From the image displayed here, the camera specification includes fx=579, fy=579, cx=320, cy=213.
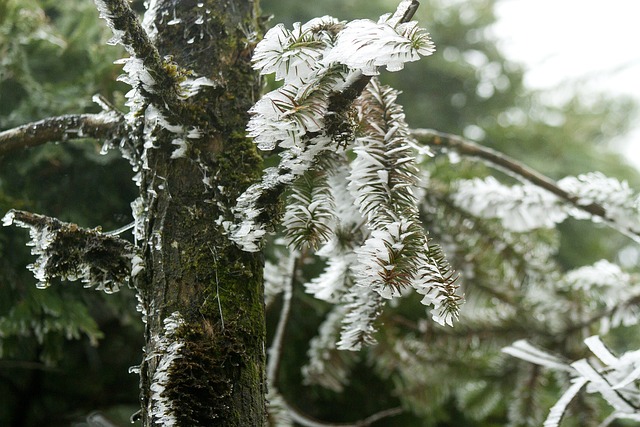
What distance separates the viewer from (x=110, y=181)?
55.8 inches

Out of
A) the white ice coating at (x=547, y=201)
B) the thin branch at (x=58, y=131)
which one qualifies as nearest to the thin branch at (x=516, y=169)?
the white ice coating at (x=547, y=201)

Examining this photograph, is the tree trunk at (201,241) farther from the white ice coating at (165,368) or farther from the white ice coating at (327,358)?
the white ice coating at (327,358)

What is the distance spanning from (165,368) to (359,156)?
36cm

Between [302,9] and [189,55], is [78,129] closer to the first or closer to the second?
[189,55]

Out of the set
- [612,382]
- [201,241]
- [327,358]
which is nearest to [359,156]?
[201,241]

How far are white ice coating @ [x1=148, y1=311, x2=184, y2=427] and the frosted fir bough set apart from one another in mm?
136

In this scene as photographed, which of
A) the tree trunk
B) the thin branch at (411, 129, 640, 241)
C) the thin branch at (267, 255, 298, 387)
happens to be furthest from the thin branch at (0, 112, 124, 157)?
the thin branch at (411, 129, 640, 241)

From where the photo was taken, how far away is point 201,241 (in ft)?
2.49

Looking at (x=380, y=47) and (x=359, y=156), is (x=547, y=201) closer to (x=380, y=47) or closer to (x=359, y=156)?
(x=359, y=156)

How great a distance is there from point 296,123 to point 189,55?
287 millimetres

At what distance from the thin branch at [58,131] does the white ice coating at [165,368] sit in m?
0.33

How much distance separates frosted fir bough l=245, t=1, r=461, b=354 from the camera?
640 millimetres

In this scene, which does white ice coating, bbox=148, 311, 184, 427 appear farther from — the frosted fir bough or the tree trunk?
the frosted fir bough

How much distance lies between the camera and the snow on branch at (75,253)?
750 mm
